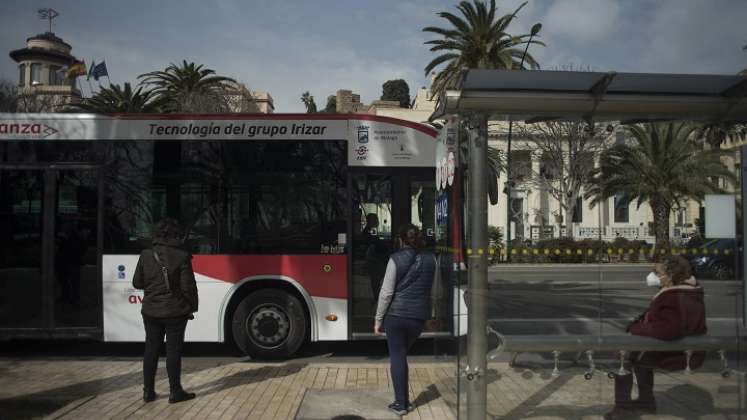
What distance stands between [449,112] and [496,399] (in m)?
2.63

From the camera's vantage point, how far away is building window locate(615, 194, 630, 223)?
216 inches

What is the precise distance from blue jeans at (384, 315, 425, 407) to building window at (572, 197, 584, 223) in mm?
1734

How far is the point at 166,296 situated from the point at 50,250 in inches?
128

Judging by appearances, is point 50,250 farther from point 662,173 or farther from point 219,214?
point 662,173

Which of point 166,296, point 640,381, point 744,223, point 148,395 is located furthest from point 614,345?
point 148,395

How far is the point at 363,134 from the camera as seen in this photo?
28.3 feet

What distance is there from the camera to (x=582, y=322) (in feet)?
18.3

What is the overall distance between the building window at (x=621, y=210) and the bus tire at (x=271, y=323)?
4616 millimetres

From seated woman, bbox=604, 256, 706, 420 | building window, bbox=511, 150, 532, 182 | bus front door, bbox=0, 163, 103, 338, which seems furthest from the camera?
bus front door, bbox=0, 163, 103, 338

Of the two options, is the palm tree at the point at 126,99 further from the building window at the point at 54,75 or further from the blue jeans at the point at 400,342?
the building window at the point at 54,75

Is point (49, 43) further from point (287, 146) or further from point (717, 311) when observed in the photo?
point (717, 311)

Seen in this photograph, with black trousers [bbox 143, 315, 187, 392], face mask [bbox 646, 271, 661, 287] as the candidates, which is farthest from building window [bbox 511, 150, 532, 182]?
black trousers [bbox 143, 315, 187, 392]

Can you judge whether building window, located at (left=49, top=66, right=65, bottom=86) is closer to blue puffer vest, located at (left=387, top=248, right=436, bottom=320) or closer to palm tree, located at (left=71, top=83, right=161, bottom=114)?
palm tree, located at (left=71, top=83, right=161, bottom=114)

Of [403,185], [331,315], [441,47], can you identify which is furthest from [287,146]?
[441,47]
